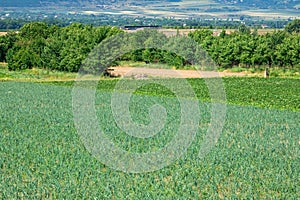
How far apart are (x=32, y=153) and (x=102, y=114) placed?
8.53 metres

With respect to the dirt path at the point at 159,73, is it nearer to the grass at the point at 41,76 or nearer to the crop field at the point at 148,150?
the grass at the point at 41,76

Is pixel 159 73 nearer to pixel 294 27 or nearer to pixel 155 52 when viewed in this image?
pixel 155 52

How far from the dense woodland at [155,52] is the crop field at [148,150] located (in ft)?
94.8

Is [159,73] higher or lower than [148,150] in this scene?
lower

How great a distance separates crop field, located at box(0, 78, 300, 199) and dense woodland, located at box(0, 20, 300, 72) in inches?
1138

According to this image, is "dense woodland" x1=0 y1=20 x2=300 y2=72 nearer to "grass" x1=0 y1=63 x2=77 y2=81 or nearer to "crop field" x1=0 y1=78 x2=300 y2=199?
"grass" x1=0 y1=63 x2=77 y2=81

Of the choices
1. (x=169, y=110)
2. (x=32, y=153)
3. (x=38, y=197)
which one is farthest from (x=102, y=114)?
(x=38, y=197)

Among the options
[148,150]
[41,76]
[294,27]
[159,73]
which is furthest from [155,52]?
[294,27]

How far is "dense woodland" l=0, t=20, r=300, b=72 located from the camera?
57.8 metres

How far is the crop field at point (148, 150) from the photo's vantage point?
516 inches

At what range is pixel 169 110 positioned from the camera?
2675cm

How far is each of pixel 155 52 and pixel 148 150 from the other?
4174 cm

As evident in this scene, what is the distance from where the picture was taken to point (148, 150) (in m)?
17.4

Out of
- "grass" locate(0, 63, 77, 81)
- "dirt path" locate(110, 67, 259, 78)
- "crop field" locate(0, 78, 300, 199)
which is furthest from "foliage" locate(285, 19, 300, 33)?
"crop field" locate(0, 78, 300, 199)
